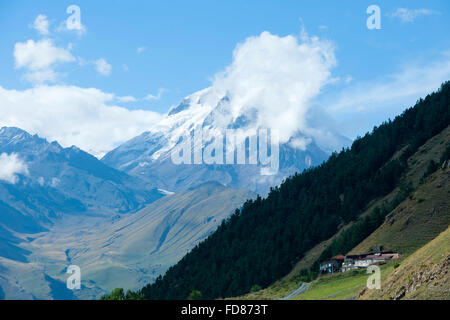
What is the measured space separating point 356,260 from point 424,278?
238 ft

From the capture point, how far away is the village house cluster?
115 metres

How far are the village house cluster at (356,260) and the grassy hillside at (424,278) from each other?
49.9 meters

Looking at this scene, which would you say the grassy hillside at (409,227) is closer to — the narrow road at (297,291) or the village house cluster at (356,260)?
the narrow road at (297,291)

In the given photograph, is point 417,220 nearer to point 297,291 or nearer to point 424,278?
point 297,291

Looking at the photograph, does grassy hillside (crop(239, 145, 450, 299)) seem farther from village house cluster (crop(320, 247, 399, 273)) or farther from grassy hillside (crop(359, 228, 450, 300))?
grassy hillside (crop(359, 228, 450, 300))

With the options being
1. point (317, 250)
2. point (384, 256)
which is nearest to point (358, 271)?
point (384, 256)

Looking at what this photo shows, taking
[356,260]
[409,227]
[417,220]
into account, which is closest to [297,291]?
[356,260]

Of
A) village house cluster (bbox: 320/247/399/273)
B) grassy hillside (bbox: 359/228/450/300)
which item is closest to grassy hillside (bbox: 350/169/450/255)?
village house cluster (bbox: 320/247/399/273)

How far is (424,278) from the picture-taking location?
54.7m

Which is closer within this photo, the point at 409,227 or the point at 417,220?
the point at 417,220
